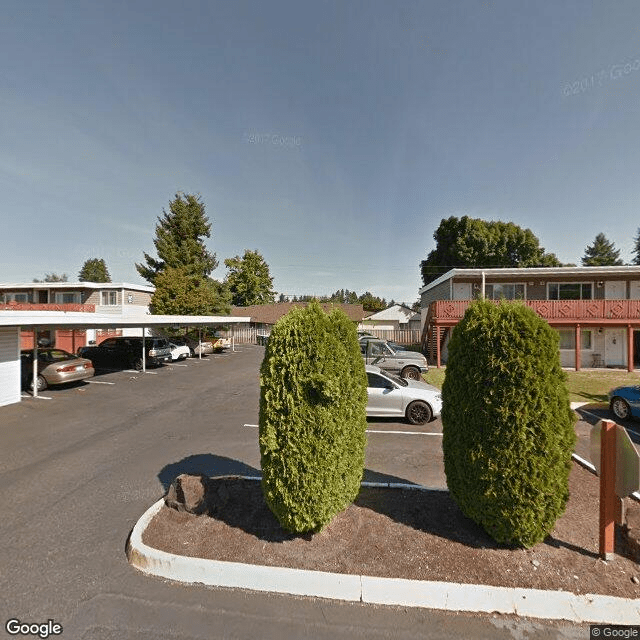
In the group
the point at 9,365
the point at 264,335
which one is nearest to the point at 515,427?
the point at 9,365

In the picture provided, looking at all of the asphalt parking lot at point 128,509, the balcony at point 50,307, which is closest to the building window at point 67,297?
the balcony at point 50,307

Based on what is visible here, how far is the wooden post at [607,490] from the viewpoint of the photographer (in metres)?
3.40

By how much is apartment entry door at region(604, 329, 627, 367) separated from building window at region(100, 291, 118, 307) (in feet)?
115

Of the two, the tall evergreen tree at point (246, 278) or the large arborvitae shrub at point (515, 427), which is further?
the tall evergreen tree at point (246, 278)

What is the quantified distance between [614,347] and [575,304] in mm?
4232

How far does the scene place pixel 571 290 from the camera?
20562 mm

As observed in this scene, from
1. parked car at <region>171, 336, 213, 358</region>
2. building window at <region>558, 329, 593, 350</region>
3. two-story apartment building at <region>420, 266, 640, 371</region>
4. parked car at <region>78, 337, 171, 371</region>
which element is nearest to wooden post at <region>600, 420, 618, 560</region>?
two-story apartment building at <region>420, 266, 640, 371</region>

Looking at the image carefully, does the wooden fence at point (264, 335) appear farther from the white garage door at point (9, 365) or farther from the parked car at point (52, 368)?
the white garage door at point (9, 365)

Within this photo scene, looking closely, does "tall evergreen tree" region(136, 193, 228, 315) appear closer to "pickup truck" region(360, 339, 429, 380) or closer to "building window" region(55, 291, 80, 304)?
"building window" region(55, 291, 80, 304)

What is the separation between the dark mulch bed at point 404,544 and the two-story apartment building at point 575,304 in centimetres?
1547

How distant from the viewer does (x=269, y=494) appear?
12.0 ft

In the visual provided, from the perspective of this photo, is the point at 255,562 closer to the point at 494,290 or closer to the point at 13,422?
the point at 13,422

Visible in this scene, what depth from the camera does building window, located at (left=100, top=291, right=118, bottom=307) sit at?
29.2 meters

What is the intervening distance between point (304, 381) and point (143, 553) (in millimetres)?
2388
